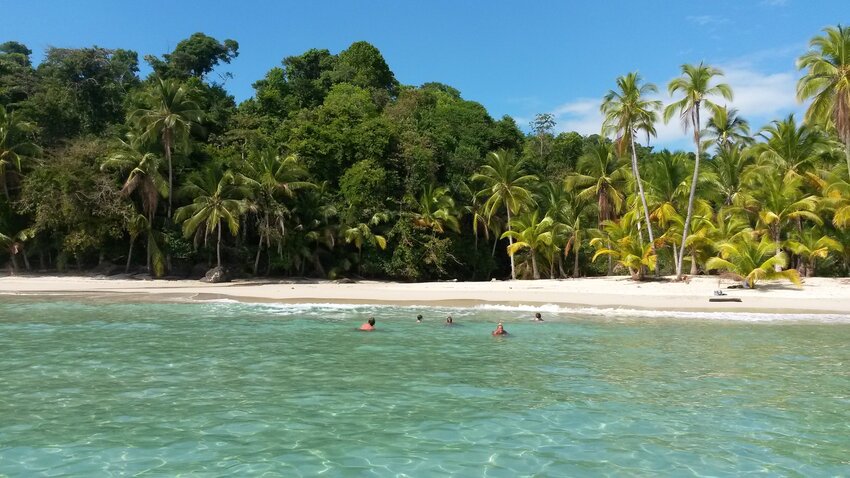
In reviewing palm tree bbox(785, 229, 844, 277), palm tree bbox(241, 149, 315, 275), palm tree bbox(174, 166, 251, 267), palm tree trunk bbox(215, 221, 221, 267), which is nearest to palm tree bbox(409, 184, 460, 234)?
palm tree bbox(241, 149, 315, 275)

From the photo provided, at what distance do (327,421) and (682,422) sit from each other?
198 inches

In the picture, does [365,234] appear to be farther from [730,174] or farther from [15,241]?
[730,174]

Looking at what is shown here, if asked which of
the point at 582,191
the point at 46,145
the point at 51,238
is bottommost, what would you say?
the point at 51,238

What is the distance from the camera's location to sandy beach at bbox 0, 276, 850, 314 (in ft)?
72.3

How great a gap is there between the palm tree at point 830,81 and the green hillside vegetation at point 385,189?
0.08 metres

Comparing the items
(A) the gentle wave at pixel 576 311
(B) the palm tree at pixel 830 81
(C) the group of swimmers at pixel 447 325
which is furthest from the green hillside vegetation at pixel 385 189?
(C) the group of swimmers at pixel 447 325

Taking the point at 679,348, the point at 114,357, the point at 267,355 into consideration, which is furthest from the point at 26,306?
the point at 679,348

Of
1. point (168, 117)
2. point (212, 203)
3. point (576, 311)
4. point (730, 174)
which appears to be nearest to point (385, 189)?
point (212, 203)

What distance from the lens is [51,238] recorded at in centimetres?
3412

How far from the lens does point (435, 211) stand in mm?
36375

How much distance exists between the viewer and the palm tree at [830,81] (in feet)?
79.7

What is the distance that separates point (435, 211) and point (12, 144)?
25908 millimetres

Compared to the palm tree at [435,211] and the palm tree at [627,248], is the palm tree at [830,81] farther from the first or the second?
the palm tree at [435,211]

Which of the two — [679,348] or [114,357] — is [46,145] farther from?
[679,348]
